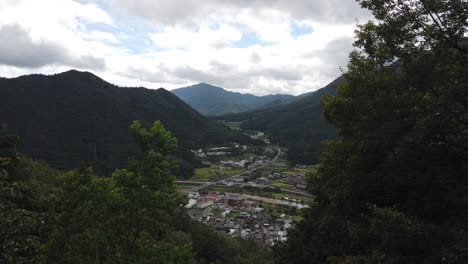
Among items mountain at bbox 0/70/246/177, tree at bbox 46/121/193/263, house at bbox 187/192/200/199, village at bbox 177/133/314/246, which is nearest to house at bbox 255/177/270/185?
village at bbox 177/133/314/246

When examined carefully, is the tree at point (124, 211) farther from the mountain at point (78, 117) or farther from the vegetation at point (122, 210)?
the mountain at point (78, 117)

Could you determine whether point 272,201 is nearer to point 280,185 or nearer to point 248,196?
point 248,196

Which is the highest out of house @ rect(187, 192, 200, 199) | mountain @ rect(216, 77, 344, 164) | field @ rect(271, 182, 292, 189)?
mountain @ rect(216, 77, 344, 164)

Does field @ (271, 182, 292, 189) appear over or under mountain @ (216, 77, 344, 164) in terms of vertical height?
under

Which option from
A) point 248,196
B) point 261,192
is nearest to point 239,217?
point 248,196

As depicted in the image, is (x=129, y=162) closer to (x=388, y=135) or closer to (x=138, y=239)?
(x=138, y=239)

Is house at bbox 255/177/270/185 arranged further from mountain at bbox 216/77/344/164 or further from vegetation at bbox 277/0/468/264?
vegetation at bbox 277/0/468/264

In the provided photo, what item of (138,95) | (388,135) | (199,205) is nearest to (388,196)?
(388,135)

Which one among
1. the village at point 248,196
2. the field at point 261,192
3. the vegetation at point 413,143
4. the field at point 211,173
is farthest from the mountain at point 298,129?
the vegetation at point 413,143
